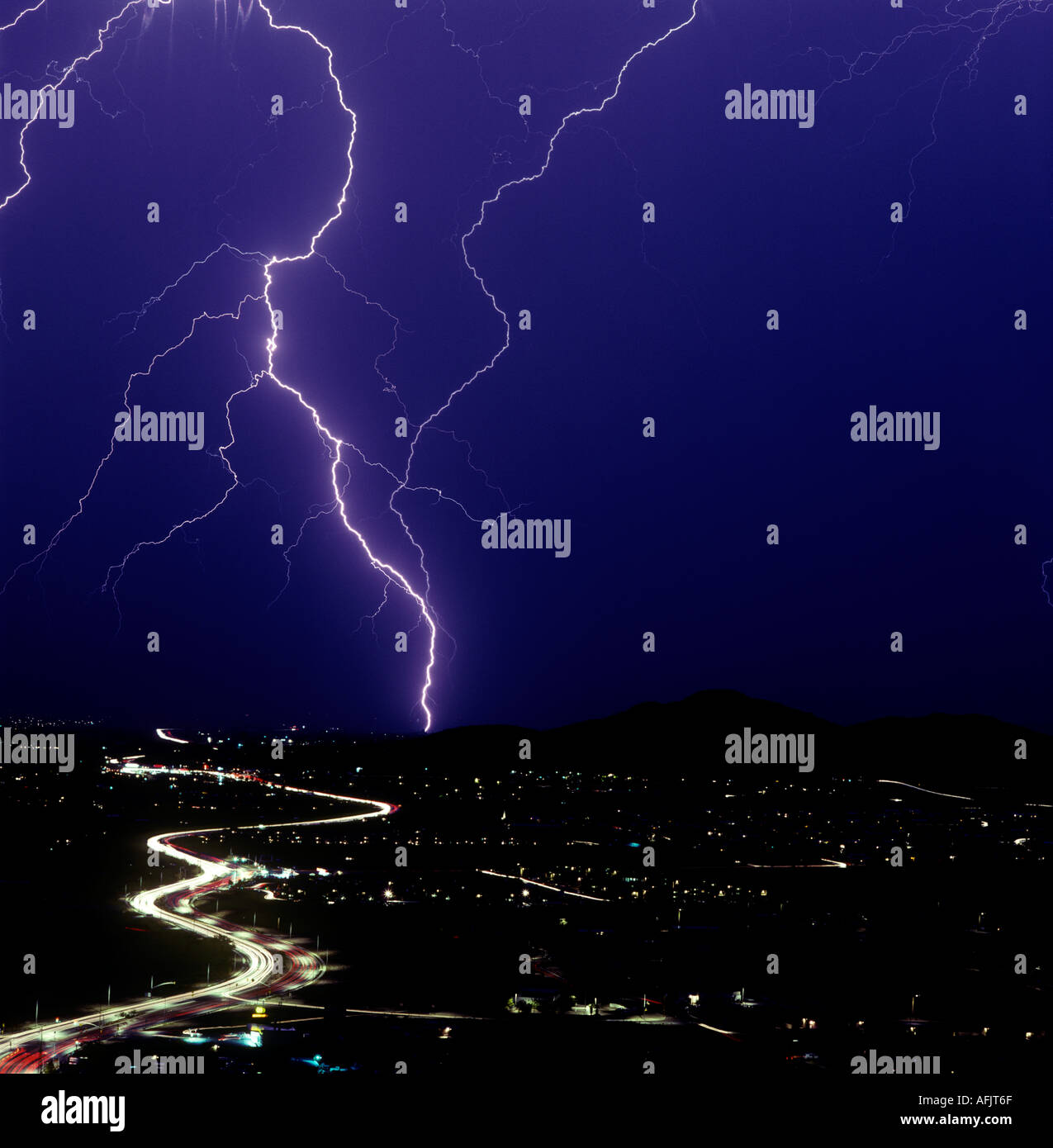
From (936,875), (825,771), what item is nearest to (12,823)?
(936,875)
